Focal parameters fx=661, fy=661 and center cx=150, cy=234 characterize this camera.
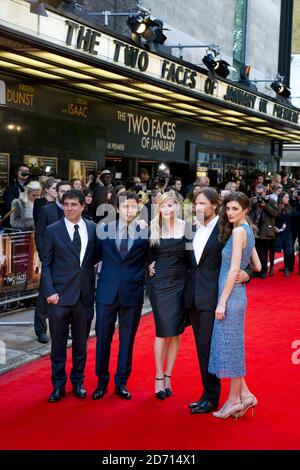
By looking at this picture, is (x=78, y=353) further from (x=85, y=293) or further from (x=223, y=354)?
(x=223, y=354)

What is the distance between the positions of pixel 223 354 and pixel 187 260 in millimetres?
896

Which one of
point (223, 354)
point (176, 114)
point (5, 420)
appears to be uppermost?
point (176, 114)

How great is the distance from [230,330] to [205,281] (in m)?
0.47

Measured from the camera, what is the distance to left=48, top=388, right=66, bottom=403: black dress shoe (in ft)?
18.8

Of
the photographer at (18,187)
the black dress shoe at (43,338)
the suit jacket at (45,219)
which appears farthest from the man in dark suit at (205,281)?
the photographer at (18,187)

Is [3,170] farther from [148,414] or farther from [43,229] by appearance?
[148,414]

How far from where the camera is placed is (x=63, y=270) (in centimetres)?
588

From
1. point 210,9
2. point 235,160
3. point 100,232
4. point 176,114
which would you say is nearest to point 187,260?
point 100,232

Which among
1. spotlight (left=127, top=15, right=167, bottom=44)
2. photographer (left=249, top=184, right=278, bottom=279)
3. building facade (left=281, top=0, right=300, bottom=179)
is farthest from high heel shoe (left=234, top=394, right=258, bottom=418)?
building facade (left=281, top=0, right=300, bottom=179)

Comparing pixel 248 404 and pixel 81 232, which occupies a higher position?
pixel 81 232

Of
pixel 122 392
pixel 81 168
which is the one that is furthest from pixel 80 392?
pixel 81 168

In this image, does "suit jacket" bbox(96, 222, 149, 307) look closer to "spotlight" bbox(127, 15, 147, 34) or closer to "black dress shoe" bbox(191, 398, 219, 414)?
"black dress shoe" bbox(191, 398, 219, 414)

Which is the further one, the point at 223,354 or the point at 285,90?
the point at 285,90

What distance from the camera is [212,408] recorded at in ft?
18.5
